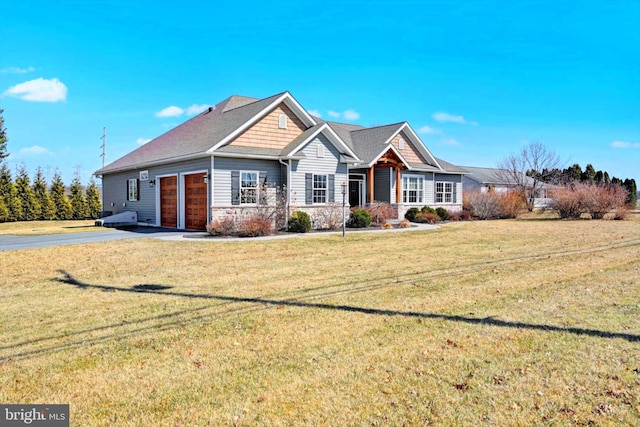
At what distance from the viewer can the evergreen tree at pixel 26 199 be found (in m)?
28.7

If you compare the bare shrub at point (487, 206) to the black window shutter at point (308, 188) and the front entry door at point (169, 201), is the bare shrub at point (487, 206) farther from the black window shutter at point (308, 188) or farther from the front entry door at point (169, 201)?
the front entry door at point (169, 201)

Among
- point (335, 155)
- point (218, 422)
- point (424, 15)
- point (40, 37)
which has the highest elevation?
point (424, 15)

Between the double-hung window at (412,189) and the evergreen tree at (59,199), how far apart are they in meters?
24.4

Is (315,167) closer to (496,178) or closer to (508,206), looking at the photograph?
(508,206)

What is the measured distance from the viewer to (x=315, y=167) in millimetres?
20016

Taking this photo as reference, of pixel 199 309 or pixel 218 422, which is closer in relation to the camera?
pixel 218 422

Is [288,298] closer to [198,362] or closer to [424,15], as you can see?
[198,362]

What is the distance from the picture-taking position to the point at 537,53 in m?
20.8

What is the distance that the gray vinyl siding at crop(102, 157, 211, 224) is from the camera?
19375 mm

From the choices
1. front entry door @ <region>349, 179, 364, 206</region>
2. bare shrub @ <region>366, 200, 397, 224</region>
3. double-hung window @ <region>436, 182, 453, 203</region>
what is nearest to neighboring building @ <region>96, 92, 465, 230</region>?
front entry door @ <region>349, 179, 364, 206</region>

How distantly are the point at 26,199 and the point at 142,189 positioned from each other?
38.7 ft

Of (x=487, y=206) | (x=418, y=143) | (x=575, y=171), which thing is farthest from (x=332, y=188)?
(x=575, y=171)

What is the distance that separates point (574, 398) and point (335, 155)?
17.9 m

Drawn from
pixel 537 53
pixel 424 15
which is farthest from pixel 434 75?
pixel 424 15
